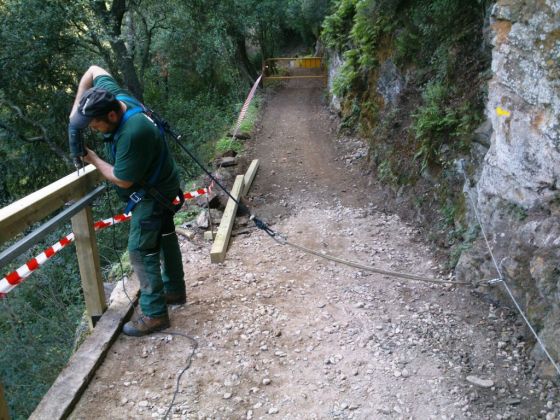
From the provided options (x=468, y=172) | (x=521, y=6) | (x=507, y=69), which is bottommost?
(x=468, y=172)

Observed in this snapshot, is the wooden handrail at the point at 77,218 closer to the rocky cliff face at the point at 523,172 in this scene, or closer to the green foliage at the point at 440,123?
the rocky cliff face at the point at 523,172

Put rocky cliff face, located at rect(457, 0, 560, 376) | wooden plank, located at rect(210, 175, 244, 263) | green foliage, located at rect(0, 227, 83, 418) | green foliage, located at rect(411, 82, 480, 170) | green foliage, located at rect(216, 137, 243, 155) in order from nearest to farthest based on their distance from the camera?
1. rocky cliff face, located at rect(457, 0, 560, 376)
2. green foliage, located at rect(411, 82, 480, 170)
3. wooden plank, located at rect(210, 175, 244, 263)
4. green foliage, located at rect(0, 227, 83, 418)
5. green foliage, located at rect(216, 137, 243, 155)

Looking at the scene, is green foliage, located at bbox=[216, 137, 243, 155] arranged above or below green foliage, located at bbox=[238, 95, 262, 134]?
below

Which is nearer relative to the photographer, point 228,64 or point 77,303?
point 77,303

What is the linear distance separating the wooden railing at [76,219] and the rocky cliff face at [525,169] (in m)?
3.67

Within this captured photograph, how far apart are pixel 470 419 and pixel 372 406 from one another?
68 cm

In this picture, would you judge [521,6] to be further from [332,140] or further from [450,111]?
[332,140]

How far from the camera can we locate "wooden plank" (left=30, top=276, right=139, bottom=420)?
3160 mm

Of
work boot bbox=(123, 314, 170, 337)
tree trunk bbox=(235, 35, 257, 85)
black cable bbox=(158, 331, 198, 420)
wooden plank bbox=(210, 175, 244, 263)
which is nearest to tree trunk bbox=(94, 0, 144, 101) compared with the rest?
tree trunk bbox=(235, 35, 257, 85)

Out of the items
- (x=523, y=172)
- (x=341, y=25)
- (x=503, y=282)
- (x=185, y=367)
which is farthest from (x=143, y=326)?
(x=341, y=25)

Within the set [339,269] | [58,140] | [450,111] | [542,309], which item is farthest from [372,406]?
[58,140]

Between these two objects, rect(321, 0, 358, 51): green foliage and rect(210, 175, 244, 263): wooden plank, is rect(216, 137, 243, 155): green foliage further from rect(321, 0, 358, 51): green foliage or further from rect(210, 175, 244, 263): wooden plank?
rect(321, 0, 358, 51): green foliage

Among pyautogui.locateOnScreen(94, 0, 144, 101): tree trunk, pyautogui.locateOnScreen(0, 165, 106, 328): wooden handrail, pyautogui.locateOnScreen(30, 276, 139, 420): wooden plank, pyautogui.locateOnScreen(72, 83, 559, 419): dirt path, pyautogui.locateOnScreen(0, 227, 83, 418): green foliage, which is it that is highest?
pyautogui.locateOnScreen(94, 0, 144, 101): tree trunk

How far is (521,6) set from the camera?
4.02 meters
